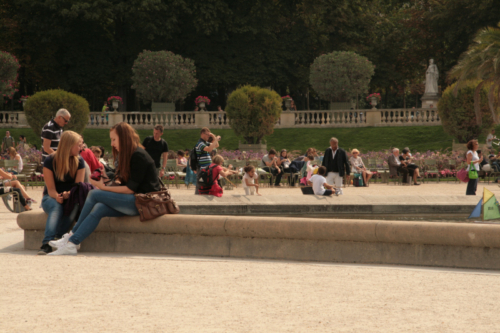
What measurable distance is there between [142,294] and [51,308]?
745mm

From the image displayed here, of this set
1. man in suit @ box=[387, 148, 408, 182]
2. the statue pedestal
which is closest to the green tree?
man in suit @ box=[387, 148, 408, 182]

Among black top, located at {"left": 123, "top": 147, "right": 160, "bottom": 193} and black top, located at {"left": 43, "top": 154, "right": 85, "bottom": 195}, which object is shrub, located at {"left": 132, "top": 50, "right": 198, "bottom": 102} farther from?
black top, located at {"left": 123, "top": 147, "right": 160, "bottom": 193}

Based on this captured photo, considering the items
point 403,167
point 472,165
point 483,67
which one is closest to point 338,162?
point 472,165

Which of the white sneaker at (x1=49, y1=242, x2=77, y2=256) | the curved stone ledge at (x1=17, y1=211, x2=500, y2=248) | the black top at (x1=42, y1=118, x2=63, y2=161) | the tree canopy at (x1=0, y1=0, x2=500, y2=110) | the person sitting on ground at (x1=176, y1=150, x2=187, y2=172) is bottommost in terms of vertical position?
the white sneaker at (x1=49, y1=242, x2=77, y2=256)

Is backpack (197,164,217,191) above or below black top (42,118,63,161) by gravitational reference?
below

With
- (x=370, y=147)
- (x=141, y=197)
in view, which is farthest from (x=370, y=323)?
(x=370, y=147)

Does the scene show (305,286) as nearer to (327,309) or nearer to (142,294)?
(327,309)

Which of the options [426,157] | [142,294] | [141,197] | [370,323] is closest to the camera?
[370,323]

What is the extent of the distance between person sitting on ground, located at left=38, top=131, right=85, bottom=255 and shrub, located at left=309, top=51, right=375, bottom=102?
30.9m

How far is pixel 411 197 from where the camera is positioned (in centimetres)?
997

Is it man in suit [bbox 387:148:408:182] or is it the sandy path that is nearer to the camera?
the sandy path

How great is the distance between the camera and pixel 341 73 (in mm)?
37406

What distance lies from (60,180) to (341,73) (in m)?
31.1

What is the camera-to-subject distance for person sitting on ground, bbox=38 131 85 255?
290 inches
